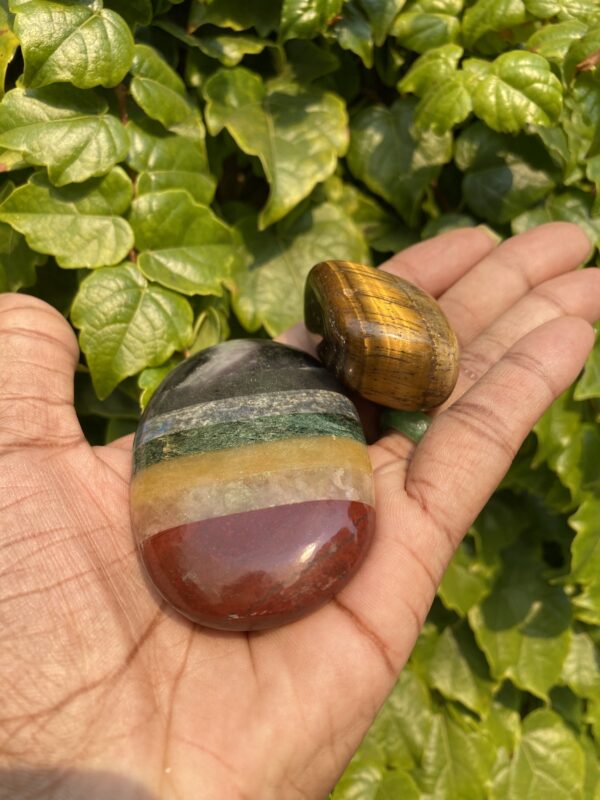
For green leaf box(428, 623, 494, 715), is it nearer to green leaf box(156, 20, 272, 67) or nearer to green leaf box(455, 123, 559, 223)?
green leaf box(455, 123, 559, 223)

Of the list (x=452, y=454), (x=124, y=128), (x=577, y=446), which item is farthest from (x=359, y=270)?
(x=577, y=446)

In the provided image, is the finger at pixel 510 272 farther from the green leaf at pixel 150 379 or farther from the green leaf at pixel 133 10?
the green leaf at pixel 133 10

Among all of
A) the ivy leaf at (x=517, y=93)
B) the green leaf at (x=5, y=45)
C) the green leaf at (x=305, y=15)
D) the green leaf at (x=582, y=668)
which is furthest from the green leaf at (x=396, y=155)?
the green leaf at (x=582, y=668)

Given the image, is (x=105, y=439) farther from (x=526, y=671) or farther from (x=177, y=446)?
(x=526, y=671)

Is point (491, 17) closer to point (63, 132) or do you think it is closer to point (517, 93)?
point (517, 93)

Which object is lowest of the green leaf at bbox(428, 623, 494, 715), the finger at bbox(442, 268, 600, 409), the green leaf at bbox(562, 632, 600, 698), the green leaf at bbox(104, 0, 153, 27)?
the green leaf at bbox(562, 632, 600, 698)

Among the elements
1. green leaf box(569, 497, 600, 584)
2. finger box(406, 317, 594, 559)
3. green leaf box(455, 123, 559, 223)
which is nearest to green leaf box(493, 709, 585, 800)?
green leaf box(569, 497, 600, 584)

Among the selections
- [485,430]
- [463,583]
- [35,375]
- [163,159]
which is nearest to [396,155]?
[163,159]
